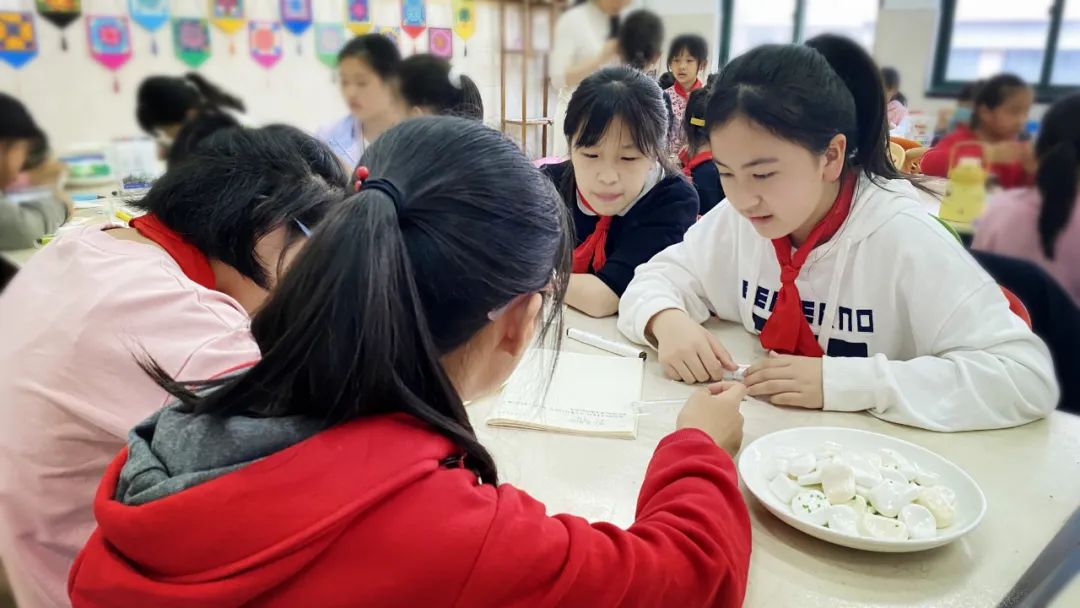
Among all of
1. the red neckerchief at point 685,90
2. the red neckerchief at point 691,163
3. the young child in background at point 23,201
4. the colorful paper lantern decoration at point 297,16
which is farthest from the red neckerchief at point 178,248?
the red neckerchief at point 691,163

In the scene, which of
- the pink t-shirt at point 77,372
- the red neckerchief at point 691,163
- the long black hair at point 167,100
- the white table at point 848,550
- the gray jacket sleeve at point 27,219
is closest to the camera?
the white table at point 848,550

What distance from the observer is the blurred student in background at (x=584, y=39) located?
86cm

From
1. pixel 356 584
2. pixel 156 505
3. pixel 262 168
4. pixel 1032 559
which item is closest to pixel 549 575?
pixel 356 584

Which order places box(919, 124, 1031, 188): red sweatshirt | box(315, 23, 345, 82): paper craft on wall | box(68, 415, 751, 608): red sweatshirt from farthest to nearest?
1. box(919, 124, 1031, 188): red sweatshirt
2. box(315, 23, 345, 82): paper craft on wall
3. box(68, 415, 751, 608): red sweatshirt

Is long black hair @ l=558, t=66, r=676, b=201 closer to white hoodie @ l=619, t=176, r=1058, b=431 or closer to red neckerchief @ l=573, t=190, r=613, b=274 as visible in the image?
red neckerchief @ l=573, t=190, r=613, b=274

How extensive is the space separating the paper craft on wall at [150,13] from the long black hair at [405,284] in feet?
1.26

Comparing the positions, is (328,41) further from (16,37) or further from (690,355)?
(690,355)

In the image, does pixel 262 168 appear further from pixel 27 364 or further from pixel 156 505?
pixel 156 505

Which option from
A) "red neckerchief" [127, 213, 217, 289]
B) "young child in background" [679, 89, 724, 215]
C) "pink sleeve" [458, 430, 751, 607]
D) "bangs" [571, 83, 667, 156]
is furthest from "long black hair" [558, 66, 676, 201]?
"pink sleeve" [458, 430, 751, 607]

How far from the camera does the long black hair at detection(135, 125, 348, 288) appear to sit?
2.36ft

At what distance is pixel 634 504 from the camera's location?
595 mm

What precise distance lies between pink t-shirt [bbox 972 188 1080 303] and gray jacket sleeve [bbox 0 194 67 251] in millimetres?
1480

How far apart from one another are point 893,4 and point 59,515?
40.3 inches

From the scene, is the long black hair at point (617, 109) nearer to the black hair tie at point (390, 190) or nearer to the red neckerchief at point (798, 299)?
the red neckerchief at point (798, 299)
